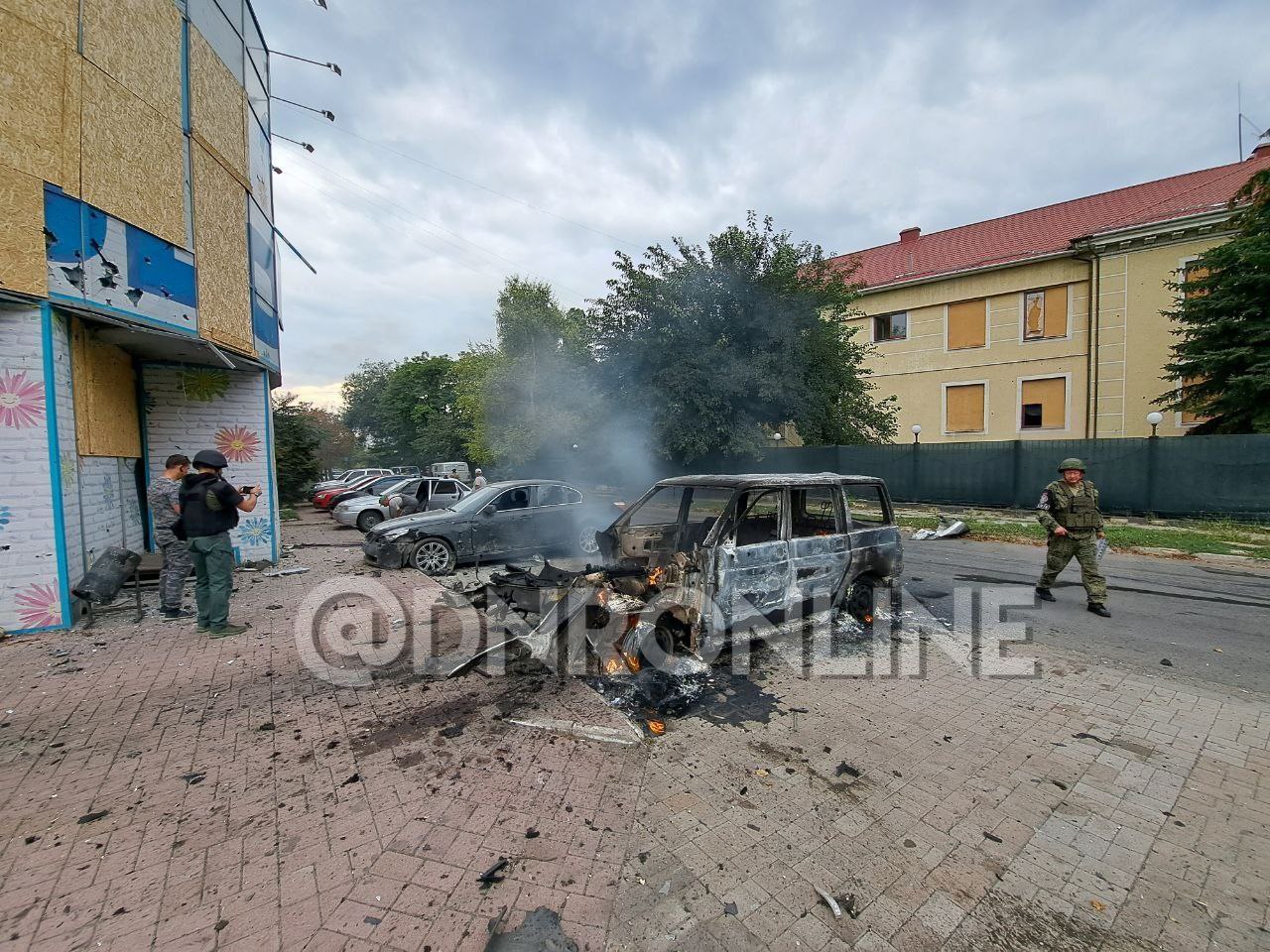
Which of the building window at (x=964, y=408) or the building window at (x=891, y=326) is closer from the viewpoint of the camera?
the building window at (x=964, y=408)

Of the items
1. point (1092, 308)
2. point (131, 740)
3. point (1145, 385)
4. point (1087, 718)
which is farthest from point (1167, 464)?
point (131, 740)

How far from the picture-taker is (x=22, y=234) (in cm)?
519

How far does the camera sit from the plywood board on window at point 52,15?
5164 millimetres

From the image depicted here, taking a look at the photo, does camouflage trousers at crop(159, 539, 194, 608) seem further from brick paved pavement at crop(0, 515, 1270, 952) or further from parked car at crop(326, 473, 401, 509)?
parked car at crop(326, 473, 401, 509)

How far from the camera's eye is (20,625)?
17.8 ft

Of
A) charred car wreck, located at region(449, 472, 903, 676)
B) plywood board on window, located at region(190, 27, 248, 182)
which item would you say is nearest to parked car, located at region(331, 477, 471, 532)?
plywood board on window, located at region(190, 27, 248, 182)

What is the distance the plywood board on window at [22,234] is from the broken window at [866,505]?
8085mm

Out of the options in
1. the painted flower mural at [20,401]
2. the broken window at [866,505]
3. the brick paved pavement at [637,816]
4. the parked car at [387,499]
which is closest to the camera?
the brick paved pavement at [637,816]

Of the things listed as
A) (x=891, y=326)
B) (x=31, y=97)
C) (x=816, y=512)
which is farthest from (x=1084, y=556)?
(x=891, y=326)

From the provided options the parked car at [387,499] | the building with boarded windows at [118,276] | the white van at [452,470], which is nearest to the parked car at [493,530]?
the building with boarded windows at [118,276]

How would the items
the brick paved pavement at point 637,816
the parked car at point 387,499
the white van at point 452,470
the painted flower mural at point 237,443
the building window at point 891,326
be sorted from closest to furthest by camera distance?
the brick paved pavement at point 637,816 → the painted flower mural at point 237,443 → the parked car at point 387,499 → the building window at point 891,326 → the white van at point 452,470

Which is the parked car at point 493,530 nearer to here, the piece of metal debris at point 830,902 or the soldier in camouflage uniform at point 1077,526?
the soldier in camouflage uniform at point 1077,526

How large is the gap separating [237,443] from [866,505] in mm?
9173

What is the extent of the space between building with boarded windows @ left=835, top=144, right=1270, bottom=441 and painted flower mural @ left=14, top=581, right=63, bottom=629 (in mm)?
21308
